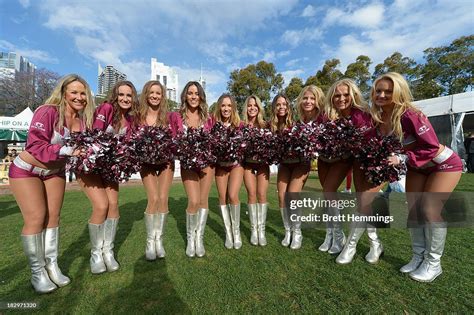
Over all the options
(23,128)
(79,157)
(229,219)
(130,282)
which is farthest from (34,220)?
(23,128)

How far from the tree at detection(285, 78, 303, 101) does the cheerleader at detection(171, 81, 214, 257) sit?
26043 millimetres

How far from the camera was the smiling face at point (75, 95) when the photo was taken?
2.95 metres

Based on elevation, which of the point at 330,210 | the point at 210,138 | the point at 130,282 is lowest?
the point at 130,282

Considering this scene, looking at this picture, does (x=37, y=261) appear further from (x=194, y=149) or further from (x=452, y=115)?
(x=452, y=115)

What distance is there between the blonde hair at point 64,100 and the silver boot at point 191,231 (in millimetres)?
1810

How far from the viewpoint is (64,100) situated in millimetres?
2953

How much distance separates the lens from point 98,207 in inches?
123

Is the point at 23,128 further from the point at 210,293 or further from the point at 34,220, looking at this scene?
the point at 210,293

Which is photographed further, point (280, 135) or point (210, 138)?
point (280, 135)

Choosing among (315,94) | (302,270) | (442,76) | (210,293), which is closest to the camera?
(210,293)

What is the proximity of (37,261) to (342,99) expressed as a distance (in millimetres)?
4306

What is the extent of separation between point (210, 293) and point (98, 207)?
171 centimetres

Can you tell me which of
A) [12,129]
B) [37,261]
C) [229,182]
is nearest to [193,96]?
[229,182]

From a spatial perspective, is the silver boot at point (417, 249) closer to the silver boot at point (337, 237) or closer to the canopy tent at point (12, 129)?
the silver boot at point (337, 237)
